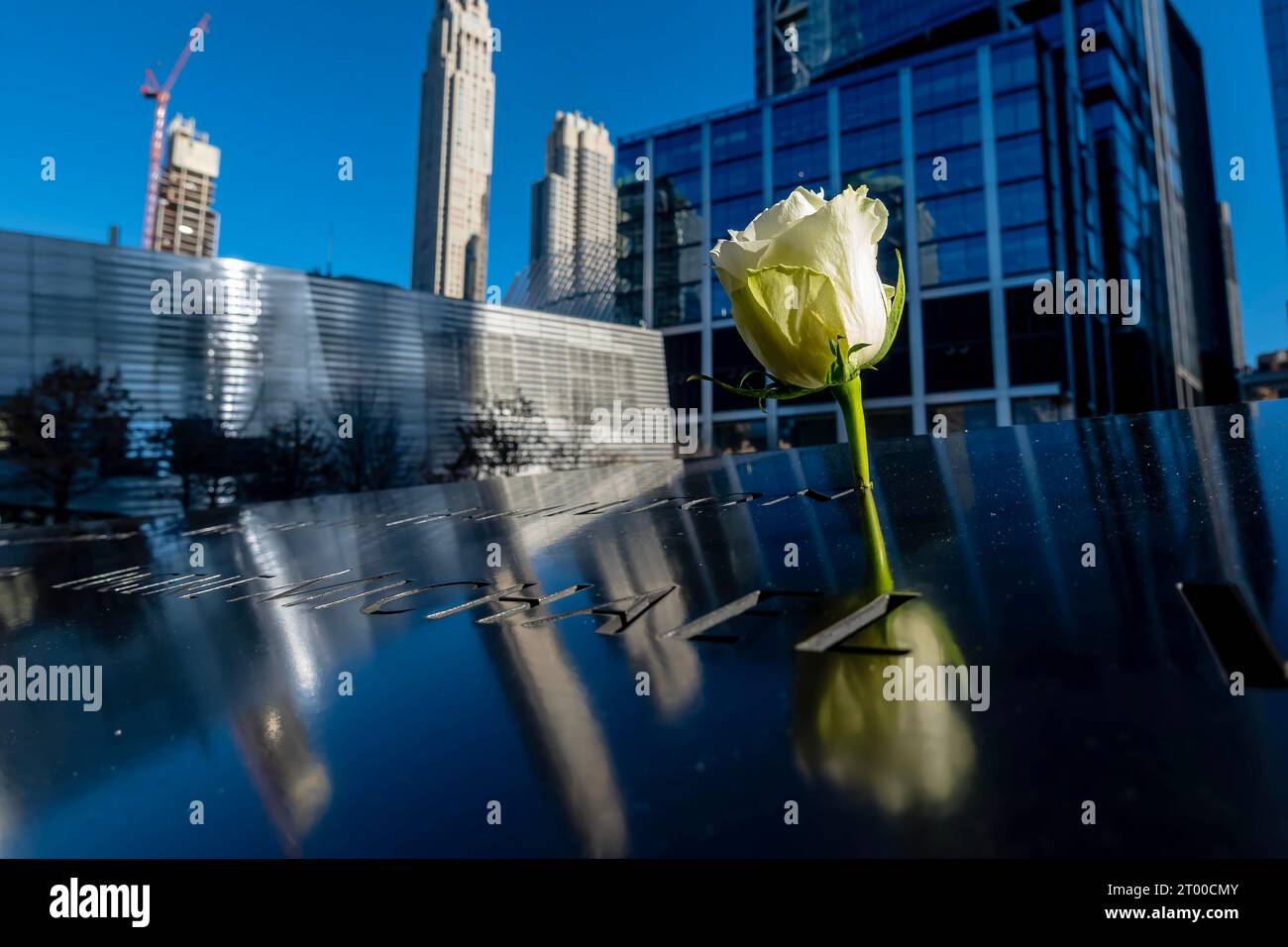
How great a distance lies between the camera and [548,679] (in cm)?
87

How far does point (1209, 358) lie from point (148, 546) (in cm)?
6468

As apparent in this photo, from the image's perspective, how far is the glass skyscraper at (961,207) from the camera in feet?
90.6

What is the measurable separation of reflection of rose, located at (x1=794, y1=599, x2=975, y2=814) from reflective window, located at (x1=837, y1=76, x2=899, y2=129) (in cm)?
3443

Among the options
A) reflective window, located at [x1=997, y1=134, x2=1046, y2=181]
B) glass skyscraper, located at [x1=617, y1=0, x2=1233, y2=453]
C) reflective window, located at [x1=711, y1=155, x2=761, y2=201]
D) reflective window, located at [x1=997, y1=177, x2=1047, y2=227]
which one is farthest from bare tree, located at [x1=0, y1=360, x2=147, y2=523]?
reflective window, located at [x1=997, y1=134, x2=1046, y2=181]

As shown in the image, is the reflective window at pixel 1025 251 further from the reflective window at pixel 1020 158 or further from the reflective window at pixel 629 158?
the reflective window at pixel 629 158

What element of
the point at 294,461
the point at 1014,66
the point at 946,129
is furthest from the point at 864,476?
the point at 1014,66

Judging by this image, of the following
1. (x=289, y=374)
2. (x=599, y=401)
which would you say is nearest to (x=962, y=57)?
(x=599, y=401)

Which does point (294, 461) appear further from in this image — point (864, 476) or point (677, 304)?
point (677, 304)

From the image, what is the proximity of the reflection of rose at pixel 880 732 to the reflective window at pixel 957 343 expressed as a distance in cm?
2992

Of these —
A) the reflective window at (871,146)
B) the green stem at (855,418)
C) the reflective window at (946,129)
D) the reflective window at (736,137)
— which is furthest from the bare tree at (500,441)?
the reflective window at (946,129)

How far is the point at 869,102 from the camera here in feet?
102

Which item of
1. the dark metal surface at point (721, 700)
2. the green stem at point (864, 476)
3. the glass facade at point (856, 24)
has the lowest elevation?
the dark metal surface at point (721, 700)

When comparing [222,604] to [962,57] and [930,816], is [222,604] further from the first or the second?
[962,57]

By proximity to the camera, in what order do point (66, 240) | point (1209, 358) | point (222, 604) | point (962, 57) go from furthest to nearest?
point (1209, 358), point (962, 57), point (66, 240), point (222, 604)
